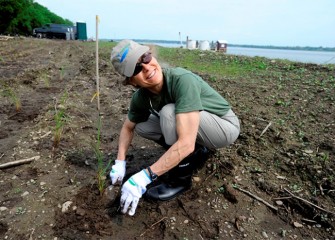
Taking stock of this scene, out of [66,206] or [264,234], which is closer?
[264,234]

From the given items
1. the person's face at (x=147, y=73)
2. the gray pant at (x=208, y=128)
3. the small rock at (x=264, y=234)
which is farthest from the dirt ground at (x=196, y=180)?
the person's face at (x=147, y=73)

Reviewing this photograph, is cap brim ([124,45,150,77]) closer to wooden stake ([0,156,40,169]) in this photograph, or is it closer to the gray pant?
the gray pant

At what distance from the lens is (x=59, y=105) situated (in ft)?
11.5

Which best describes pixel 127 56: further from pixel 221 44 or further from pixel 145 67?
pixel 221 44

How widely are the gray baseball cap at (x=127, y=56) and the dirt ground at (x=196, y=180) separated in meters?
0.96

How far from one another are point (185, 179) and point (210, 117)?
510mm

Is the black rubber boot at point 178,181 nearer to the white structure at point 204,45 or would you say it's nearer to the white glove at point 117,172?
the white glove at point 117,172

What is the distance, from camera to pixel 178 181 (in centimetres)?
202

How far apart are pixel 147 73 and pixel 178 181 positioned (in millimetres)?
841

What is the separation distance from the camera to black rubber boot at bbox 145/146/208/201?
196 centimetres

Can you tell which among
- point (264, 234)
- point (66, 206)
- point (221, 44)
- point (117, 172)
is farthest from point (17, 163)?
point (221, 44)

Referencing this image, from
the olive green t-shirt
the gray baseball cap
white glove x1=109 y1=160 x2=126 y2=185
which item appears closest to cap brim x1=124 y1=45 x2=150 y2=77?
the gray baseball cap

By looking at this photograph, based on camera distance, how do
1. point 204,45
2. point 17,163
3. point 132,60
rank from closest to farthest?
point 132,60
point 17,163
point 204,45

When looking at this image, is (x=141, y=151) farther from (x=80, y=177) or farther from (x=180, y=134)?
(x=180, y=134)
